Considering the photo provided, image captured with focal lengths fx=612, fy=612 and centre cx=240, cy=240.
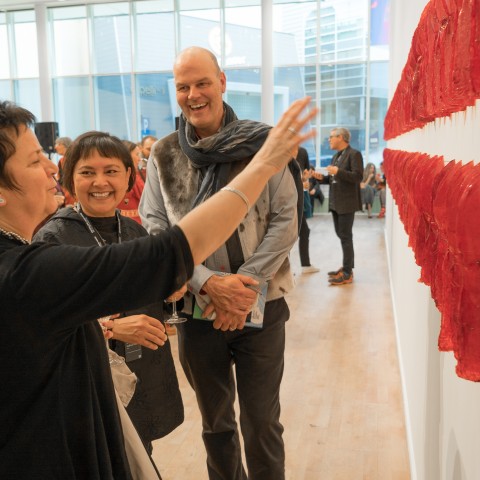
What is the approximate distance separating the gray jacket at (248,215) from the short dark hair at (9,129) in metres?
1.01

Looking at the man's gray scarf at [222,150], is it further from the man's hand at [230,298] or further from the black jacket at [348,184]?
the black jacket at [348,184]

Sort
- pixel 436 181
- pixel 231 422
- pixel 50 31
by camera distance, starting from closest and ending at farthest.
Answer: pixel 436 181 < pixel 231 422 < pixel 50 31

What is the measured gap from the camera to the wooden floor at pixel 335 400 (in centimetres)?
298

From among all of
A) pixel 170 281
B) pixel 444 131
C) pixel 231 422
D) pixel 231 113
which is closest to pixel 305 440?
pixel 231 422

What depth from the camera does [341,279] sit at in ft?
22.8

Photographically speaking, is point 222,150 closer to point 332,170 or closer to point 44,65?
point 332,170

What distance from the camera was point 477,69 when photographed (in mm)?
762

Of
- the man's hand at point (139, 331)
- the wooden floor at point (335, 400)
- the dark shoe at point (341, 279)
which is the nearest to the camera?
the man's hand at point (139, 331)

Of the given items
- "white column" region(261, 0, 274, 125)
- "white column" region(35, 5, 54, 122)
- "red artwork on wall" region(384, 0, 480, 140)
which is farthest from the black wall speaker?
"red artwork on wall" region(384, 0, 480, 140)

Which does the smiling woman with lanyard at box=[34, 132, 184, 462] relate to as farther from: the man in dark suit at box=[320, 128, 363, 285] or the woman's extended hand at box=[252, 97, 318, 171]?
the man in dark suit at box=[320, 128, 363, 285]

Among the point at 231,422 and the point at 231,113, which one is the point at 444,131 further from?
the point at 231,422

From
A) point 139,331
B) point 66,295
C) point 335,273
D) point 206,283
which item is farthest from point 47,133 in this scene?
point 66,295

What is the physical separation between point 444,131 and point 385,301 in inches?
187

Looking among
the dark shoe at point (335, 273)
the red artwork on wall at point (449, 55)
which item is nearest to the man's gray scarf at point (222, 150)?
the red artwork on wall at point (449, 55)
